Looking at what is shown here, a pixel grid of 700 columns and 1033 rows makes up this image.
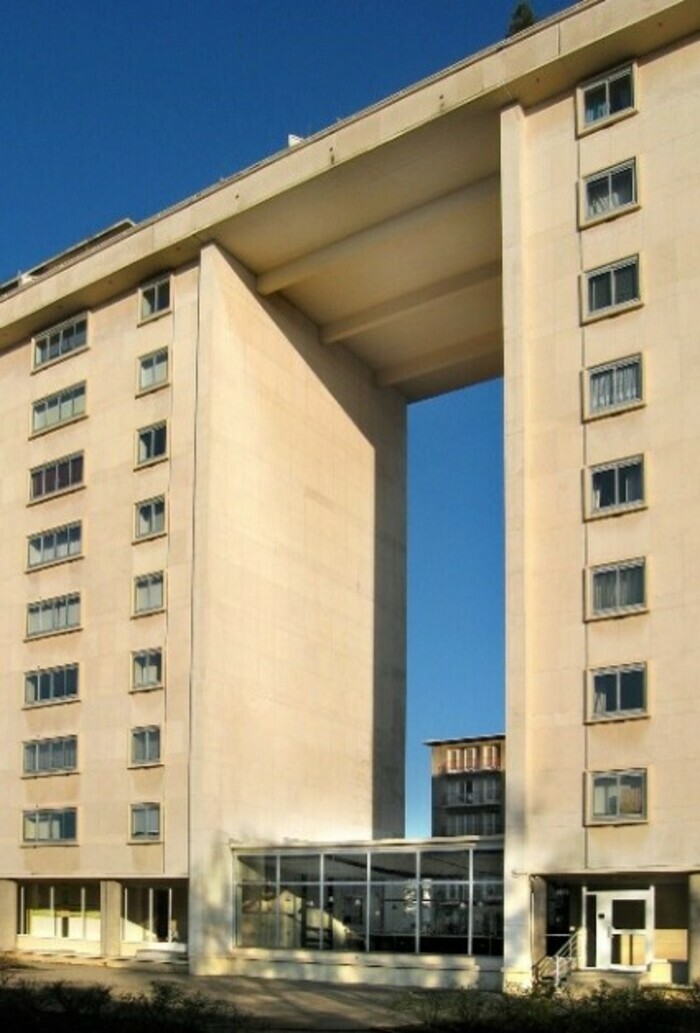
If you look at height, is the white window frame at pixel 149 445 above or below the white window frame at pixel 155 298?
below

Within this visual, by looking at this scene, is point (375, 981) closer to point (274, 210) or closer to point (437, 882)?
point (437, 882)

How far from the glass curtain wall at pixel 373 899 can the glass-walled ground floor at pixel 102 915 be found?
11.5 feet

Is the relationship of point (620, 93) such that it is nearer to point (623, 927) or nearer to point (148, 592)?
point (148, 592)

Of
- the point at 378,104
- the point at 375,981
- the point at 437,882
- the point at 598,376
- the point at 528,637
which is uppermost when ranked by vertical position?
the point at 378,104

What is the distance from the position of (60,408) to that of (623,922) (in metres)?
31.5

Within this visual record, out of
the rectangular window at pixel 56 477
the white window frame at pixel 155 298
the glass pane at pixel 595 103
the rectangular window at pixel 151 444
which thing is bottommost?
the rectangular window at pixel 56 477

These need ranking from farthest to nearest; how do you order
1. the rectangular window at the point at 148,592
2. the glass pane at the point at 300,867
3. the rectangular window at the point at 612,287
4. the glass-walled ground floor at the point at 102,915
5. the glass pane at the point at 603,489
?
the rectangular window at the point at 148,592 → the glass-walled ground floor at the point at 102,915 → the glass pane at the point at 300,867 → the rectangular window at the point at 612,287 → the glass pane at the point at 603,489

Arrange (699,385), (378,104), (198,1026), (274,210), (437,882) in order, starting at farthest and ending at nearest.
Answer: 1. (274,210)
2. (378,104)
3. (437,882)
4. (699,385)
5. (198,1026)

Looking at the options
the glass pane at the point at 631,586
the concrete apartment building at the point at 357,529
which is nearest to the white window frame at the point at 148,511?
the concrete apartment building at the point at 357,529

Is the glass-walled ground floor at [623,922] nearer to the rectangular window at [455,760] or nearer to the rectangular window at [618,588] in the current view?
the rectangular window at [618,588]

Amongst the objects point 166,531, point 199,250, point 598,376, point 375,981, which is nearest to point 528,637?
point 598,376

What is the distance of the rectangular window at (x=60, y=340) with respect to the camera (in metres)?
61.5

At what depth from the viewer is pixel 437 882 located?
1838 inches

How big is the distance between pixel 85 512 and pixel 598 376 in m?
23.0
